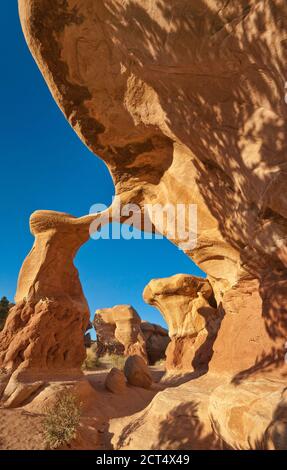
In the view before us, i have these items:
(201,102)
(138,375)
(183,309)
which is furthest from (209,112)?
(183,309)

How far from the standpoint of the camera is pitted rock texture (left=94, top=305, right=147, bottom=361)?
27.5 meters

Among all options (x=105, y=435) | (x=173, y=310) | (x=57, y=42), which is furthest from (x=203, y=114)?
(x=173, y=310)

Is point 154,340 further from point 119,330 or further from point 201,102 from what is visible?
point 201,102

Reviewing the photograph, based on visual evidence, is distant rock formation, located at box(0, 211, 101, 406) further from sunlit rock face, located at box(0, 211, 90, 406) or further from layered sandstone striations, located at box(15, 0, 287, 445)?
layered sandstone striations, located at box(15, 0, 287, 445)

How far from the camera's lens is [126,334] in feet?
91.8

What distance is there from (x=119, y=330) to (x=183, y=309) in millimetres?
14303

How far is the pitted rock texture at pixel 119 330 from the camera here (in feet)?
90.2

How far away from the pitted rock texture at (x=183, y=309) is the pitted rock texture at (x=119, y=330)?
1076 cm

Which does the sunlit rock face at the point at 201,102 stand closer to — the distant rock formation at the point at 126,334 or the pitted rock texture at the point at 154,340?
the distant rock formation at the point at 126,334

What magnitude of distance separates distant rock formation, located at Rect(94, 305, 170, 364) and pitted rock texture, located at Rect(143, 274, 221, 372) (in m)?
11.0

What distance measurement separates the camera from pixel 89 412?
29.0ft

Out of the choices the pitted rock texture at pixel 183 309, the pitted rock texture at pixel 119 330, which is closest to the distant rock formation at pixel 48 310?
the pitted rock texture at pixel 183 309

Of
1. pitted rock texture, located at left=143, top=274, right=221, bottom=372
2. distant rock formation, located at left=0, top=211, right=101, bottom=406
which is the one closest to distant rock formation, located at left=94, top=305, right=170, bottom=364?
pitted rock texture, located at left=143, top=274, right=221, bottom=372

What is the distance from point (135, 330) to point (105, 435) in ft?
70.0
